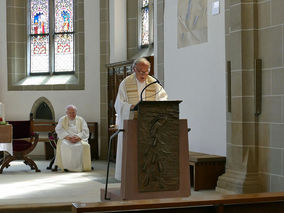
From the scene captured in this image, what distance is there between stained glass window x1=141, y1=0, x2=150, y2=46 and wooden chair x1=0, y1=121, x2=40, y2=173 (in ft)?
11.0

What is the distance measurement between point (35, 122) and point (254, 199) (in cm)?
1157

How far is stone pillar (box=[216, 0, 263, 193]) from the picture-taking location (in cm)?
778

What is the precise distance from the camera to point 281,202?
11.8 ft

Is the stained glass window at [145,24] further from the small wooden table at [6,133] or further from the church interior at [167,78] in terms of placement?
the small wooden table at [6,133]

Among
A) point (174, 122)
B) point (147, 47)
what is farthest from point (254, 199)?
point (147, 47)

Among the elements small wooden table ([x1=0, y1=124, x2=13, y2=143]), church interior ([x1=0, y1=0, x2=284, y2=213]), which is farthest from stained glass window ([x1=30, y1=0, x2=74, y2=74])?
small wooden table ([x1=0, y1=124, x2=13, y2=143])

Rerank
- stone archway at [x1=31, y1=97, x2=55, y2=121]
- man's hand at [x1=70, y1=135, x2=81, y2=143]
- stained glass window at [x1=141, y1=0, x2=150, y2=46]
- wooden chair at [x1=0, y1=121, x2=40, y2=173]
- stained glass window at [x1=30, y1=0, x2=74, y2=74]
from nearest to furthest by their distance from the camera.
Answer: wooden chair at [x1=0, y1=121, x2=40, y2=173] < man's hand at [x1=70, y1=135, x2=81, y2=143] < stained glass window at [x1=141, y1=0, x2=150, y2=46] < stone archway at [x1=31, y1=97, x2=55, y2=121] < stained glass window at [x1=30, y1=0, x2=74, y2=74]

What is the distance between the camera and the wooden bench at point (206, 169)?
28.2 feet

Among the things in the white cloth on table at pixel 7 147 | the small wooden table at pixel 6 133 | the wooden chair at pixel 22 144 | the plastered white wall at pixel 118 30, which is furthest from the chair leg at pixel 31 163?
the plastered white wall at pixel 118 30

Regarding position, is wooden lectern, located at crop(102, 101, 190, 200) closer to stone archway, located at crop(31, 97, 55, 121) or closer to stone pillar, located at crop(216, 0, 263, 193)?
stone pillar, located at crop(216, 0, 263, 193)

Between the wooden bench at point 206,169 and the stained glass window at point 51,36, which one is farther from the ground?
the stained glass window at point 51,36

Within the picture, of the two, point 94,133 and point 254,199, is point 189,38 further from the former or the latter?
point 254,199

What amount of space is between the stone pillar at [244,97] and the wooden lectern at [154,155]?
192 cm

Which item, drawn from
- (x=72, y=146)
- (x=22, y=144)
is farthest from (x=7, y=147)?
(x=72, y=146)
